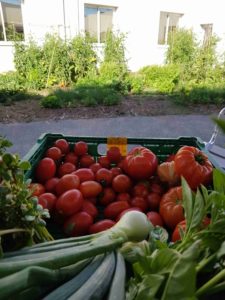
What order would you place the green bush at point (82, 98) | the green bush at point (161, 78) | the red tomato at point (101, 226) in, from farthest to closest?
1. the green bush at point (161, 78)
2. the green bush at point (82, 98)
3. the red tomato at point (101, 226)

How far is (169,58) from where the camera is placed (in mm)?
7629

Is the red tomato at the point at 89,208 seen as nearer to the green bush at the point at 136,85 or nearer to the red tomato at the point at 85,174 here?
the red tomato at the point at 85,174

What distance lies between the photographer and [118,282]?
491 millimetres

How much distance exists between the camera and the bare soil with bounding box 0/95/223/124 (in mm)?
4773

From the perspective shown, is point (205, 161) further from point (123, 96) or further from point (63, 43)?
point (63, 43)

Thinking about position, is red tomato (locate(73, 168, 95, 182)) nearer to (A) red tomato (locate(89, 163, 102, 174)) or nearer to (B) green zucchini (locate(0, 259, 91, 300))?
(A) red tomato (locate(89, 163, 102, 174))

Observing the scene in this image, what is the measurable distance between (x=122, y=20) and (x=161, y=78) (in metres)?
2.07

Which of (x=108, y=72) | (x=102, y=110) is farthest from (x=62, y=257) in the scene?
(x=108, y=72)

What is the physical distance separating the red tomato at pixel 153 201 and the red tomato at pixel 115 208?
0.09 meters

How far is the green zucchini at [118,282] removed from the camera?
453 millimetres

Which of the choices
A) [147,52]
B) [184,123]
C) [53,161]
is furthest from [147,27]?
[53,161]

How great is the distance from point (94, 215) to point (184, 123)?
12.6 feet

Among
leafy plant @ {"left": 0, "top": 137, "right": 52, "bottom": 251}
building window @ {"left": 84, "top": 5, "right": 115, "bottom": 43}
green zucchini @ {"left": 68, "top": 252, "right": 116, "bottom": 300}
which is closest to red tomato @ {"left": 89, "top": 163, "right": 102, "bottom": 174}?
leafy plant @ {"left": 0, "top": 137, "right": 52, "bottom": 251}

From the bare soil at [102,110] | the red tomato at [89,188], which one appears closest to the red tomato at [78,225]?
the red tomato at [89,188]
